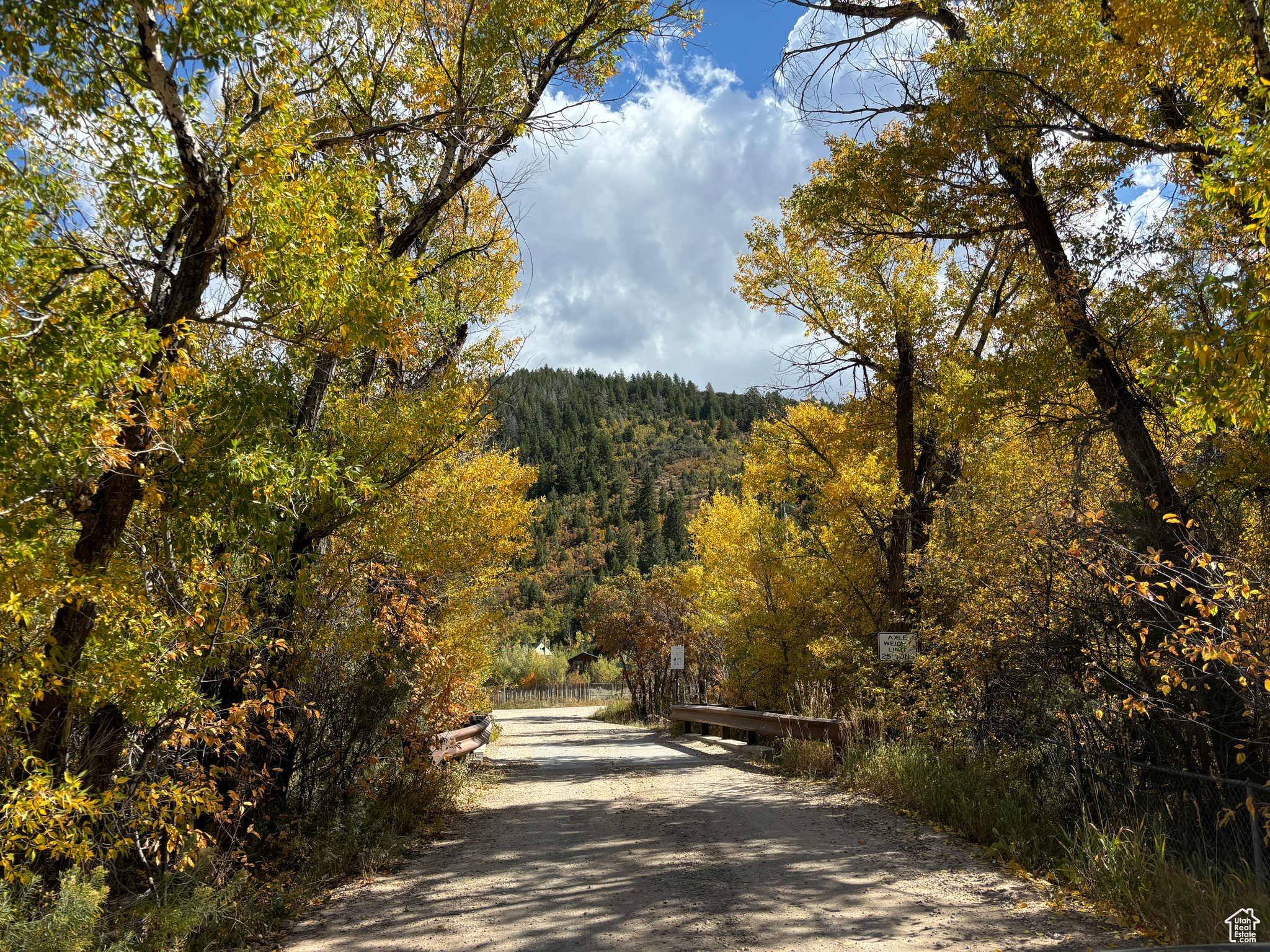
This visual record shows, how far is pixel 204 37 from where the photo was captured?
432cm

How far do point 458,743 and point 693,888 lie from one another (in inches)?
277

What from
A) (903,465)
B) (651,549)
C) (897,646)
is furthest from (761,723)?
(651,549)

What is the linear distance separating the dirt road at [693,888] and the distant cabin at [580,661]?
5114 centimetres

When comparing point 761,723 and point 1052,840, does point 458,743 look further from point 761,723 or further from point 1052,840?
point 1052,840

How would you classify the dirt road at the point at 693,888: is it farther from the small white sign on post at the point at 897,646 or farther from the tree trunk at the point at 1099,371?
the tree trunk at the point at 1099,371

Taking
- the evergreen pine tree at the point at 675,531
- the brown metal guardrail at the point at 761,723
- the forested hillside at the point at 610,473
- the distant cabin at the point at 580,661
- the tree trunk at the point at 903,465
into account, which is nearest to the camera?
the brown metal guardrail at the point at 761,723

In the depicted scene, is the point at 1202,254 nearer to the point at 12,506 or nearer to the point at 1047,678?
the point at 1047,678

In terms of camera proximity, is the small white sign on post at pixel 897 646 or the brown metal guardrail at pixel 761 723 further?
the brown metal guardrail at pixel 761 723

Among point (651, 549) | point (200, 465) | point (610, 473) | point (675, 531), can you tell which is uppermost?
point (610, 473)

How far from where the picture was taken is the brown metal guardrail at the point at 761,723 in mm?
11359

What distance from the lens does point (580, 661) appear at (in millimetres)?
65188

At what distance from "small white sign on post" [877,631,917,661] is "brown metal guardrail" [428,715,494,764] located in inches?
256

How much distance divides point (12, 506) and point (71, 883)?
2.01 m

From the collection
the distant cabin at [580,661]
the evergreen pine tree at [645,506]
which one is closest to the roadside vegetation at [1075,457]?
the distant cabin at [580,661]
